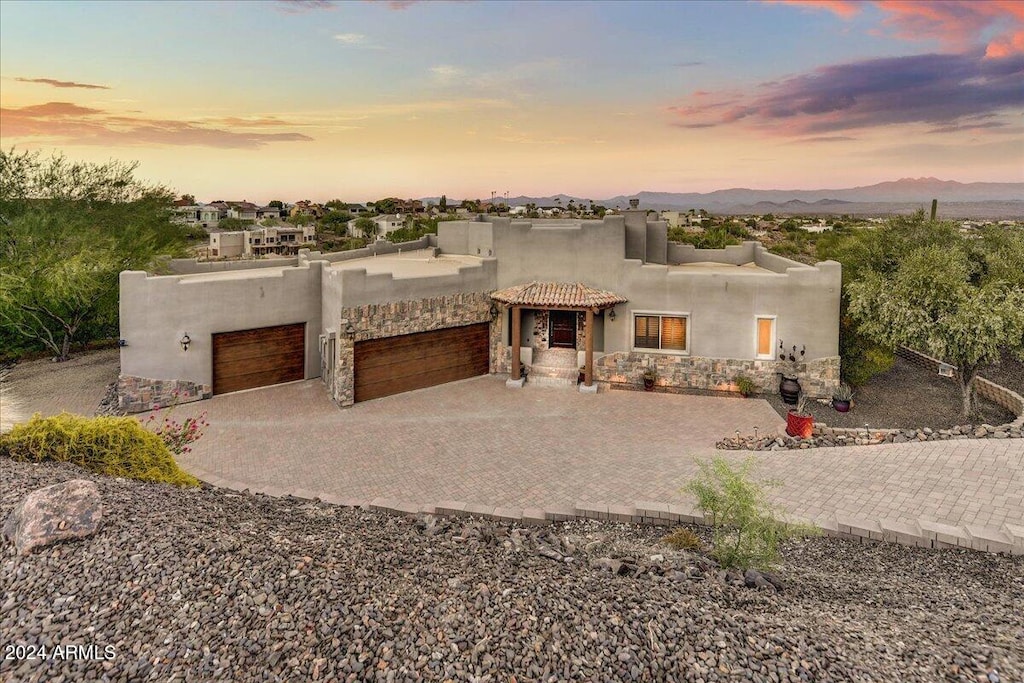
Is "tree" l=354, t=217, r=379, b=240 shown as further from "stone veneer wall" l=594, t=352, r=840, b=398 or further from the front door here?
"stone veneer wall" l=594, t=352, r=840, b=398

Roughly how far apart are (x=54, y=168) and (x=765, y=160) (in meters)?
47.2

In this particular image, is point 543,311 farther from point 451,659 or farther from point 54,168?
point 54,168

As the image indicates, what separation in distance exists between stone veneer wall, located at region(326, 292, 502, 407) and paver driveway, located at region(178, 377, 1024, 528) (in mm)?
1079

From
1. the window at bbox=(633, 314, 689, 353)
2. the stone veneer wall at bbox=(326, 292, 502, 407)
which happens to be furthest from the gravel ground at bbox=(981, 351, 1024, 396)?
the stone veneer wall at bbox=(326, 292, 502, 407)

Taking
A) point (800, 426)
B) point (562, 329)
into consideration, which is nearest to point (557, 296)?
point (562, 329)

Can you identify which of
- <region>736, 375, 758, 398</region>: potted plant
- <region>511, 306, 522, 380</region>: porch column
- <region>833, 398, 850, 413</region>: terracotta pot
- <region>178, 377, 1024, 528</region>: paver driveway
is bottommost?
<region>178, 377, 1024, 528</region>: paver driveway

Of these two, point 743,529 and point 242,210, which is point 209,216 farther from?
point 743,529

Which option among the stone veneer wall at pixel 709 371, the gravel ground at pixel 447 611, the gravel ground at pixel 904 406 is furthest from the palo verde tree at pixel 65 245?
the gravel ground at pixel 904 406

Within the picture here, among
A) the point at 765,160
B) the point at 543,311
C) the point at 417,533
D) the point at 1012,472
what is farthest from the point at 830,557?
the point at 765,160

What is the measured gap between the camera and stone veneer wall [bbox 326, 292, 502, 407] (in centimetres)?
1605

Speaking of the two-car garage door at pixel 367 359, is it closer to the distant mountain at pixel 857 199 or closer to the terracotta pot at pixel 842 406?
the terracotta pot at pixel 842 406

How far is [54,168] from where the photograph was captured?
25.0 m

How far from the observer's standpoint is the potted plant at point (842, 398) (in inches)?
625

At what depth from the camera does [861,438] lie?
12984 millimetres
